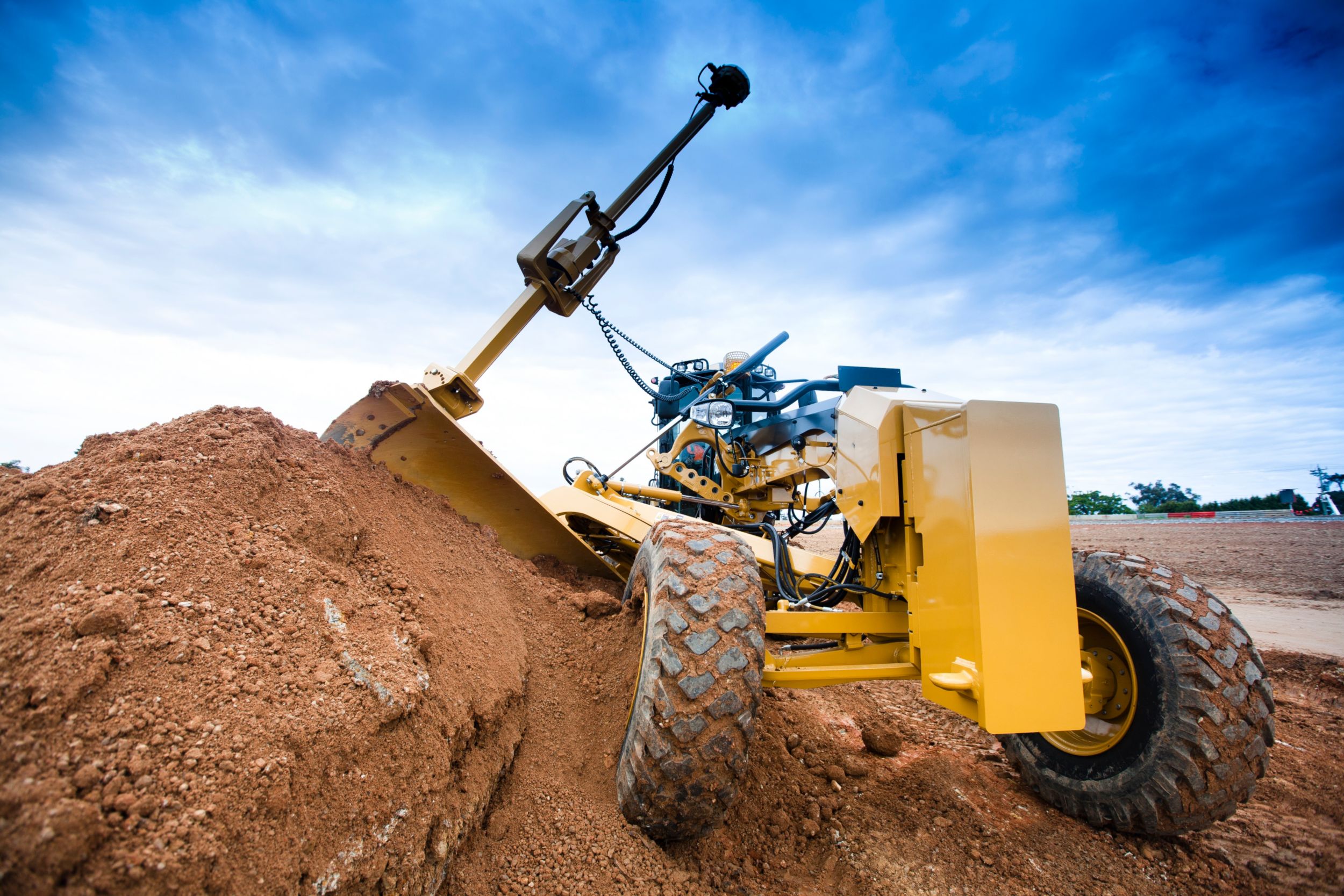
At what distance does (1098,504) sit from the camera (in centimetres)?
4016

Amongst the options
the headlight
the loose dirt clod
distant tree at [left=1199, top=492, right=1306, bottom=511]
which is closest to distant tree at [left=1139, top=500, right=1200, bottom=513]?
distant tree at [left=1199, top=492, right=1306, bottom=511]

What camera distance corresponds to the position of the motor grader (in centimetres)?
200

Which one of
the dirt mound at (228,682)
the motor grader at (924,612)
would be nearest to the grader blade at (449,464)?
the motor grader at (924,612)

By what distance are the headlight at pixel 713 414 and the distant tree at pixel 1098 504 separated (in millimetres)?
42728

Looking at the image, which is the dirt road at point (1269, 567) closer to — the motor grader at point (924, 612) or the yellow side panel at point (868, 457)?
the motor grader at point (924, 612)

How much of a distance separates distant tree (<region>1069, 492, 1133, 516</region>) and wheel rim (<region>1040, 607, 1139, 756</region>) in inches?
1719

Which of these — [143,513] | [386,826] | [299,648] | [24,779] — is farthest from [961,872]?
[143,513]

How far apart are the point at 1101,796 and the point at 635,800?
1965mm

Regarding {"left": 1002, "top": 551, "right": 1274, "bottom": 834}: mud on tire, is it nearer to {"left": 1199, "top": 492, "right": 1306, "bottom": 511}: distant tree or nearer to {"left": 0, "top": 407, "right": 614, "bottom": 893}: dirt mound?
{"left": 0, "top": 407, "right": 614, "bottom": 893}: dirt mound

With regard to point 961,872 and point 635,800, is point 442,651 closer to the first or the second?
point 635,800

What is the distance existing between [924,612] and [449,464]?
2659mm

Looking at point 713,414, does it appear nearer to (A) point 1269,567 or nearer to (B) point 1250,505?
(A) point 1269,567

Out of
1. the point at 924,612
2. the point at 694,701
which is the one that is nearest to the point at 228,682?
the point at 694,701

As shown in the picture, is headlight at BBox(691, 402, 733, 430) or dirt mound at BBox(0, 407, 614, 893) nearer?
dirt mound at BBox(0, 407, 614, 893)
